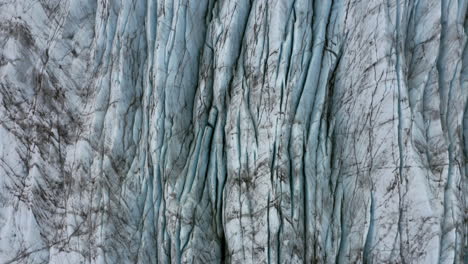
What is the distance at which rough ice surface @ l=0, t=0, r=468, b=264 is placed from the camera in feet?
10.6

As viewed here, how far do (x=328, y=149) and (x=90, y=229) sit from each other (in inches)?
81.5

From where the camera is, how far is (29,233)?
3.78 meters

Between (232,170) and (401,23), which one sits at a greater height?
(401,23)

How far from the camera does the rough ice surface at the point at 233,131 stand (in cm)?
323

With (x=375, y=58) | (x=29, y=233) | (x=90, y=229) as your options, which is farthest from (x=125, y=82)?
(x=375, y=58)

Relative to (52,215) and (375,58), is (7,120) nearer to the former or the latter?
(52,215)

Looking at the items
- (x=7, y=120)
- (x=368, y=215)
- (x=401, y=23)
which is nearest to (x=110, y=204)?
(x=7, y=120)

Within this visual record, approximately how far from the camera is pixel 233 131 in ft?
11.5

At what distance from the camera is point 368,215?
321 centimetres

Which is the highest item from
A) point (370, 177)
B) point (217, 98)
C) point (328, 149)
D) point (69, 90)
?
point (69, 90)

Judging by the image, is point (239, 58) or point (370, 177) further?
point (239, 58)

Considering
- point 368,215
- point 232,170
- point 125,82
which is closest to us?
point 368,215

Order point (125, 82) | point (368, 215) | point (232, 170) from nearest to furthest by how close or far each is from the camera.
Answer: point (368, 215) → point (232, 170) → point (125, 82)

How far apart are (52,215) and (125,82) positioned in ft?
4.36
